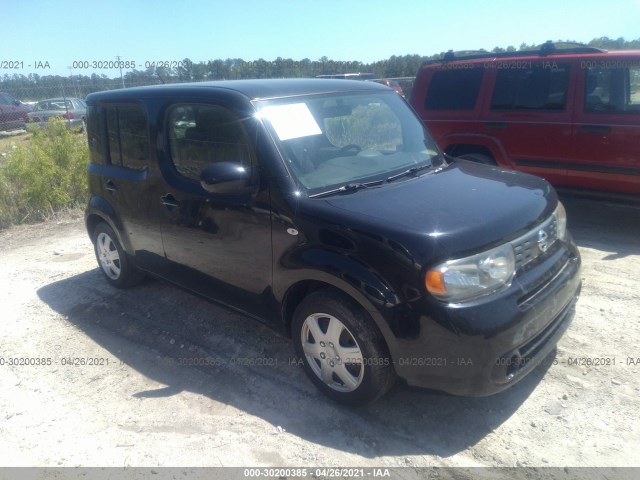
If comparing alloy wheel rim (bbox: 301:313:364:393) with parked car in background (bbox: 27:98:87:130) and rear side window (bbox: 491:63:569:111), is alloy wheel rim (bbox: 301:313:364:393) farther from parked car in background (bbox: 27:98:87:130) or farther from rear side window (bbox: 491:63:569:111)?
parked car in background (bbox: 27:98:87:130)

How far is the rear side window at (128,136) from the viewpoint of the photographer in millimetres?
4156

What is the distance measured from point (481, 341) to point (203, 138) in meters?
2.35

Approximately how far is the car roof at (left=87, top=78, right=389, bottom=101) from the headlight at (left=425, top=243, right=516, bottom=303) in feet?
5.61

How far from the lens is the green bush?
8.05m

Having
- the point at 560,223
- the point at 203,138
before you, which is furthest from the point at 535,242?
the point at 203,138

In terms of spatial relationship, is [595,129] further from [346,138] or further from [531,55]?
[346,138]

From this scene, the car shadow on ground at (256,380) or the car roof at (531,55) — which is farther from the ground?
the car roof at (531,55)

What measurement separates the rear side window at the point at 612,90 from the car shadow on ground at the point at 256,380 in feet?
12.4

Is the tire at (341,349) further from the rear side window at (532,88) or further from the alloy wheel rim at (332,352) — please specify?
the rear side window at (532,88)

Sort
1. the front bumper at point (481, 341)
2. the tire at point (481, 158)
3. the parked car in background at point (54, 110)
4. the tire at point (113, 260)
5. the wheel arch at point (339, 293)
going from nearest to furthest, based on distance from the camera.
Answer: the front bumper at point (481, 341), the wheel arch at point (339, 293), the tire at point (113, 260), the tire at point (481, 158), the parked car in background at point (54, 110)

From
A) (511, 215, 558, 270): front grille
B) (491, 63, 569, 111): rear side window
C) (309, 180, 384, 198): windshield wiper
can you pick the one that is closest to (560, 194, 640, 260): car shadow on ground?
(491, 63, 569, 111): rear side window

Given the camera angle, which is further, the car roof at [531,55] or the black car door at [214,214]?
the car roof at [531,55]

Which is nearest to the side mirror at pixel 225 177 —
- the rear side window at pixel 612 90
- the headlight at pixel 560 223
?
the headlight at pixel 560 223

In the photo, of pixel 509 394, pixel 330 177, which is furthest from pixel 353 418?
pixel 330 177
